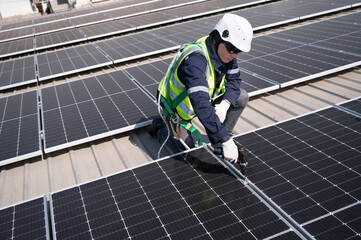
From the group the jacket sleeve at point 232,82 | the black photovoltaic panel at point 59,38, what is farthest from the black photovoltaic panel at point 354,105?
the black photovoltaic panel at point 59,38

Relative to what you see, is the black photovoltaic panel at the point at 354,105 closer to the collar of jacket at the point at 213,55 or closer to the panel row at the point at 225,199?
the panel row at the point at 225,199

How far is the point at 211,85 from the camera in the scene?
5.75m

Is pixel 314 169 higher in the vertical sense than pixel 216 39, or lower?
lower

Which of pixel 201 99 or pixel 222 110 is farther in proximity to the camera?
pixel 222 110

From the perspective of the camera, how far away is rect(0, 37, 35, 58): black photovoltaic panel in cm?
1501

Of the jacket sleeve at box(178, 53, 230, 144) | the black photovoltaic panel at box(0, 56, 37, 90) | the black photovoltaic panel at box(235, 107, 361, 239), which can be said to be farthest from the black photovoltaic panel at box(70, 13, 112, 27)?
the black photovoltaic panel at box(235, 107, 361, 239)

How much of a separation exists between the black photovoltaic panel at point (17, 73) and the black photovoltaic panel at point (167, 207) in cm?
729

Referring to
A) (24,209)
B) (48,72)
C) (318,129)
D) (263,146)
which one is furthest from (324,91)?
(48,72)

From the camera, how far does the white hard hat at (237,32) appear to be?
4977mm

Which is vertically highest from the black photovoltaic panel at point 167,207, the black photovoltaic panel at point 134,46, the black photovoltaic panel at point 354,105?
the black photovoltaic panel at point 134,46

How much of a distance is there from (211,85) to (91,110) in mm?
3441

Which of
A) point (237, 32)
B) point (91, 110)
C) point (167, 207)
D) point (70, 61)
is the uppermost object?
point (237, 32)

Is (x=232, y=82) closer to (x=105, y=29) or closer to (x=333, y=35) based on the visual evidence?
(x=333, y=35)

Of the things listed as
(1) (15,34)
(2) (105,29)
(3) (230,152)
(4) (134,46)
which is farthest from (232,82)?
(1) (15,34)
